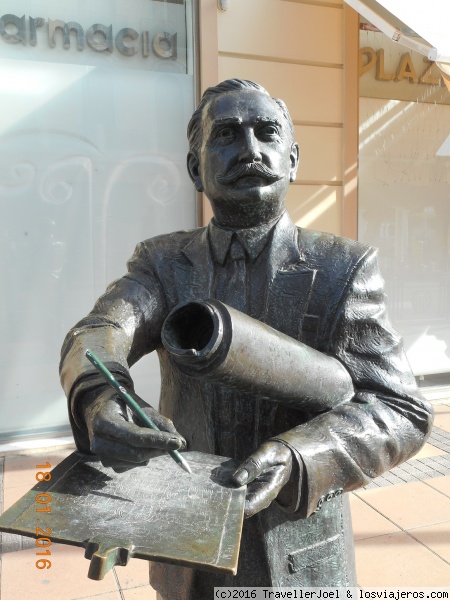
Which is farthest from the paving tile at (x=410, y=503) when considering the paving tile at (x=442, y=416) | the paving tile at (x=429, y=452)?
the paving tile at (x=442, y=416)

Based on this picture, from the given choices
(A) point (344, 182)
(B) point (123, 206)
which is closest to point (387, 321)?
(B) point (123, 206)

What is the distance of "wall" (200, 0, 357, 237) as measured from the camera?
5129 millimetres

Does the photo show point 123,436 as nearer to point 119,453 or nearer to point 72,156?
point 119,453

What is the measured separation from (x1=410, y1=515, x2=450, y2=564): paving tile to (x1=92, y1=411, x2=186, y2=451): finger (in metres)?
2.67

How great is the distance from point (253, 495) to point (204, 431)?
1.18ft

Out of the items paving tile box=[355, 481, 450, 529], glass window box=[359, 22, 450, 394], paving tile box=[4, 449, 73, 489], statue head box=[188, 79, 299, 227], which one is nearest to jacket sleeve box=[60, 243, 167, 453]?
statue head box=[188, 79, 299, 227]

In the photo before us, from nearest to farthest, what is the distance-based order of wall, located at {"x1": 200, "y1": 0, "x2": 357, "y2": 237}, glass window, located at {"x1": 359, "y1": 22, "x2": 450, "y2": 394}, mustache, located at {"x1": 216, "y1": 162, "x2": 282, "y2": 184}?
mustache, located at {"x1": 216, "y1": 162, "x2": 282, "y2": 184}
wall, located at {"x1": 200, "y1": 0, "x2": 357, "y2": 237}
glass window, located at {"x1": 359, "y1": 22, "x2": 450, "y2": 394}

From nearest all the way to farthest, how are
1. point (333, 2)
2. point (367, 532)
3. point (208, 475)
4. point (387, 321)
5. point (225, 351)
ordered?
1. point (225, 351)
2. point (208, 475)
3. point (387, 321)
4. point (367, 532)
5. point (333, 2)

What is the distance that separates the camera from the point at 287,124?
1.50 metres

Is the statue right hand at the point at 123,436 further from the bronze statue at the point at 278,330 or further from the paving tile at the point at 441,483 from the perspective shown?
the paving tile at the point at 441,483

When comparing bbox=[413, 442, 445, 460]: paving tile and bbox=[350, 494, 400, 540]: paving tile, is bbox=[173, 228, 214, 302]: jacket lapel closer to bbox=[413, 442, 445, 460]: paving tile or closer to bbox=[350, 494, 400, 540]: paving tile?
bbox=[350, 494, 400, 540]: paving tile

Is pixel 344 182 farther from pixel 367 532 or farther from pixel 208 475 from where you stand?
pixel 208 475

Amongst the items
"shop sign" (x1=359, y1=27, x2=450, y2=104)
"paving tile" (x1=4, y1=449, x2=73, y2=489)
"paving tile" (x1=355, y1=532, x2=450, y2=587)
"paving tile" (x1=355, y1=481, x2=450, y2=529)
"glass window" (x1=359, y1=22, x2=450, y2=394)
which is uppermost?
"shop sign" (x1=359, y1=27, x2=450, y2=104)

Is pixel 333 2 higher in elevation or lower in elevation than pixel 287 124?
higher
